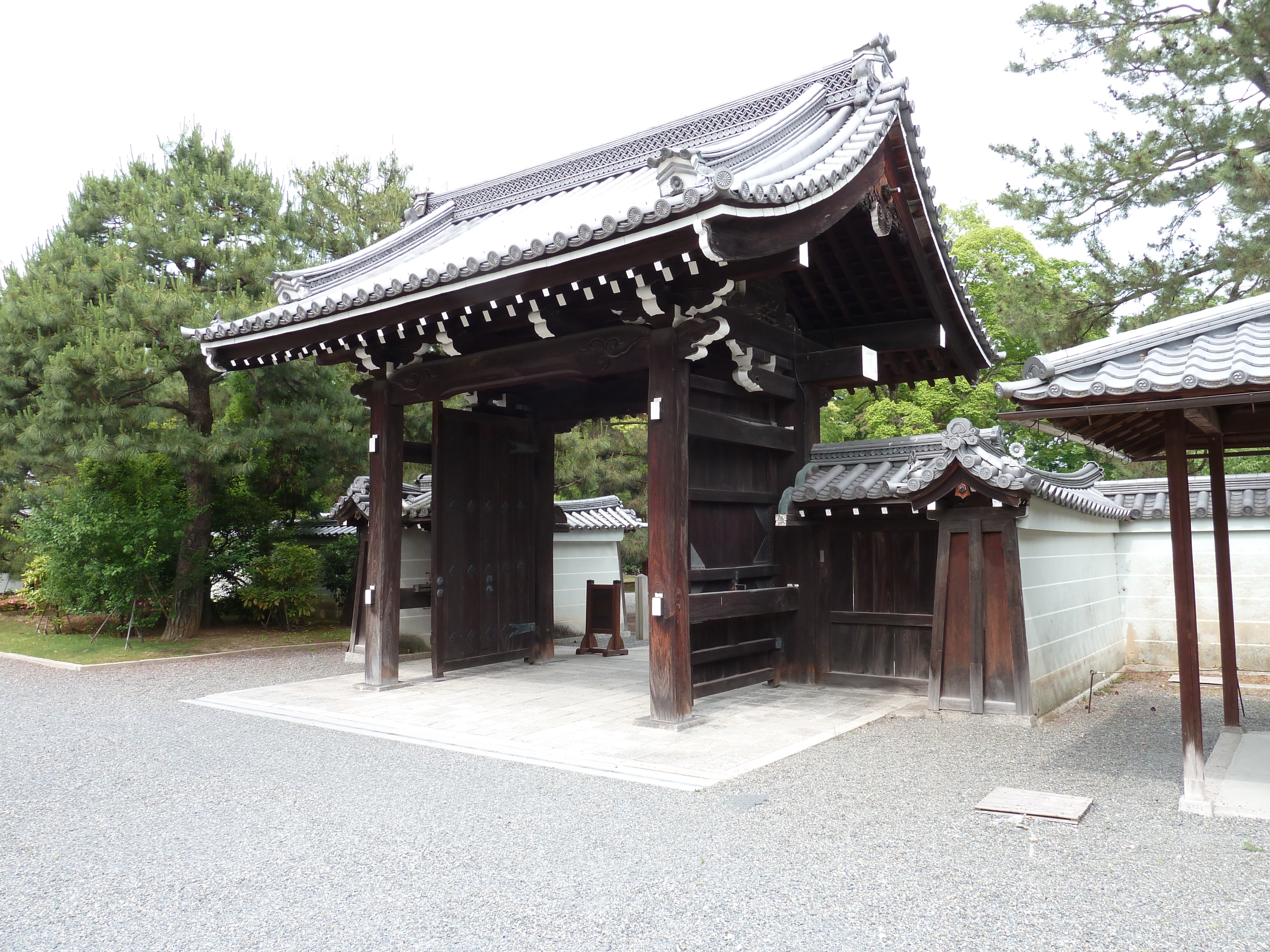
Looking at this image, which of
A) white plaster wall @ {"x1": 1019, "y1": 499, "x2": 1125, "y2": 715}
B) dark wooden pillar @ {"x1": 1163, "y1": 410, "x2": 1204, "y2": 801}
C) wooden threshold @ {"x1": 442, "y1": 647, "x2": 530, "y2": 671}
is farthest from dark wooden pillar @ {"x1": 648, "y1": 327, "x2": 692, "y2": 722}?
dark wooden pillar @ {"x1": 1163, "y1": 410, "x2": 1204, "y2": 801}

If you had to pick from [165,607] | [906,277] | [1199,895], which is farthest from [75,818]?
[165,607]

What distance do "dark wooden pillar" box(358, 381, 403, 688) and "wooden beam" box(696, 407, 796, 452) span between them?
10.8 ft

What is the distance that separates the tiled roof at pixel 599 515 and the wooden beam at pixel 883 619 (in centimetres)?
606

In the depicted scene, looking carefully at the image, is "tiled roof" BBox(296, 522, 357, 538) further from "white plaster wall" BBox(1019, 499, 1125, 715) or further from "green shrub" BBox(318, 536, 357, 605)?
"white plaster wall" BBox(1019, 499, 1125, 715)

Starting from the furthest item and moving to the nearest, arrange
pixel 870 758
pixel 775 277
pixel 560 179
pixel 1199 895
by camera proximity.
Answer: pixel 560 179, pixel 775 277, pixel 870 758, pixel 1199 895

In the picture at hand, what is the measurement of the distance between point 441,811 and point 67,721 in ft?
14.8

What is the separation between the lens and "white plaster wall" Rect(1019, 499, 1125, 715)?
7387 millimetres

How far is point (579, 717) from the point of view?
23.6 ft

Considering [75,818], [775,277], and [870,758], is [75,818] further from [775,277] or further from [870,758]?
[775,277]

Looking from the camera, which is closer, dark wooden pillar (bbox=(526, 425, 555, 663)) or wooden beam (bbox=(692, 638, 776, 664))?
wooden beam (bbox=(692, 638, 776, 664))

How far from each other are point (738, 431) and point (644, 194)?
2.60 metres

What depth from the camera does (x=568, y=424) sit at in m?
10.6

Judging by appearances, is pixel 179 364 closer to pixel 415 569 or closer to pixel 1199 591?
pixel 415 569

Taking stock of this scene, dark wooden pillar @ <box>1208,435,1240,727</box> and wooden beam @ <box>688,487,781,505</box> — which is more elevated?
wooden beam @ <box>688,487,781,505</box>
